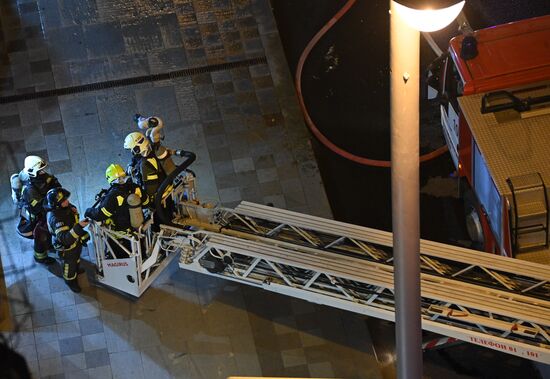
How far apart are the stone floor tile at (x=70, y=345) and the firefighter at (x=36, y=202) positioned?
1.13m

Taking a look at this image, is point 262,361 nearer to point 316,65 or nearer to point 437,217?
point 437,217

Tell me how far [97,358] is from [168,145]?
3255 mm

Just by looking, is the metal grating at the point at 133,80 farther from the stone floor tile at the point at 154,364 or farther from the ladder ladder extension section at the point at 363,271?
the stone floor tile at the point at 154,364

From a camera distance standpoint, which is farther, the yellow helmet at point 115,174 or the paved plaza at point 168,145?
the paved plaza at point 168,145

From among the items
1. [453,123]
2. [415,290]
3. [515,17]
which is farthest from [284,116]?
[415,290]

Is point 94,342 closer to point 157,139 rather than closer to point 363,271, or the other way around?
point 157,139

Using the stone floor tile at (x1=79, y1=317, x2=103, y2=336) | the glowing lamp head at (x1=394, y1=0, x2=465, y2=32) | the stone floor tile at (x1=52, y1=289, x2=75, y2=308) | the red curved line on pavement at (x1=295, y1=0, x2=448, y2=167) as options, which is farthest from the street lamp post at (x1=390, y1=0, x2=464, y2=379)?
the red curved line on pavement at (x1=295, y1=0, x2=448, y2=167)

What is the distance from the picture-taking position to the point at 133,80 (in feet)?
43.8

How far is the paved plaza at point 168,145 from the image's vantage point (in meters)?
10.9

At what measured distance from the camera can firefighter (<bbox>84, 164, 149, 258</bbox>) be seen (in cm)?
1014

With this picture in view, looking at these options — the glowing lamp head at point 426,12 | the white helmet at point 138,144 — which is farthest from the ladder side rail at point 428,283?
the glowing lamp head at point 426,12

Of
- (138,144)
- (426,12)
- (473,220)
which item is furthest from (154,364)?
(426,12)

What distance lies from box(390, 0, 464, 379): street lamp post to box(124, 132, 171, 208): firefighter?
14.4ft

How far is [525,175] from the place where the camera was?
1005 cm
